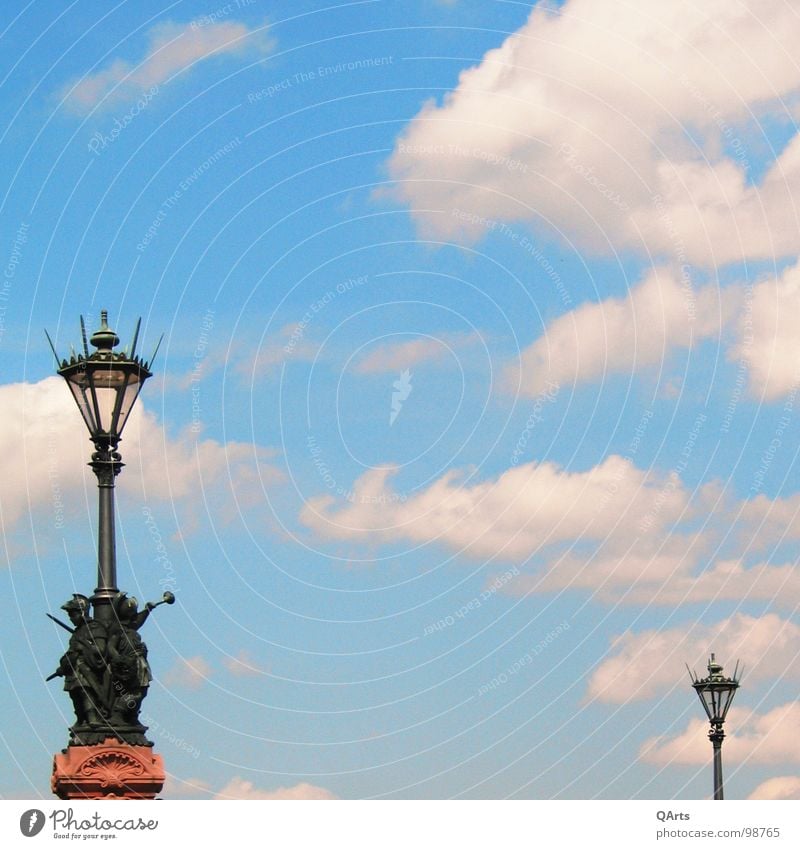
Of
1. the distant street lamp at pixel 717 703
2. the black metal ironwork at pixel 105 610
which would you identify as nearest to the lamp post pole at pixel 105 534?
the black metal ironwork at pixel 105 610

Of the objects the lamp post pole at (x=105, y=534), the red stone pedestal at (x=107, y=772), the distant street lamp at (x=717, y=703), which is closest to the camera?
the red stone pedestal at (x=107, y=772)

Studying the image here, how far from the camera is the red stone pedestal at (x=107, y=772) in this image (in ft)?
61.6

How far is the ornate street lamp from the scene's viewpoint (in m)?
18.8

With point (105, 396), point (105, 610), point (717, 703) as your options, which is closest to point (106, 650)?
point (105, 610)

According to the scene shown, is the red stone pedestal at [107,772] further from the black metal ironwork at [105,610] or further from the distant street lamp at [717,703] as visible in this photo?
the distant street lamp at [717,703]

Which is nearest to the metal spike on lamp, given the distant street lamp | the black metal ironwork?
the black metal ironwork

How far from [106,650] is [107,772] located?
1.25 metres

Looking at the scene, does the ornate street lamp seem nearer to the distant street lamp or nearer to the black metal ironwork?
the black metal ironwork
